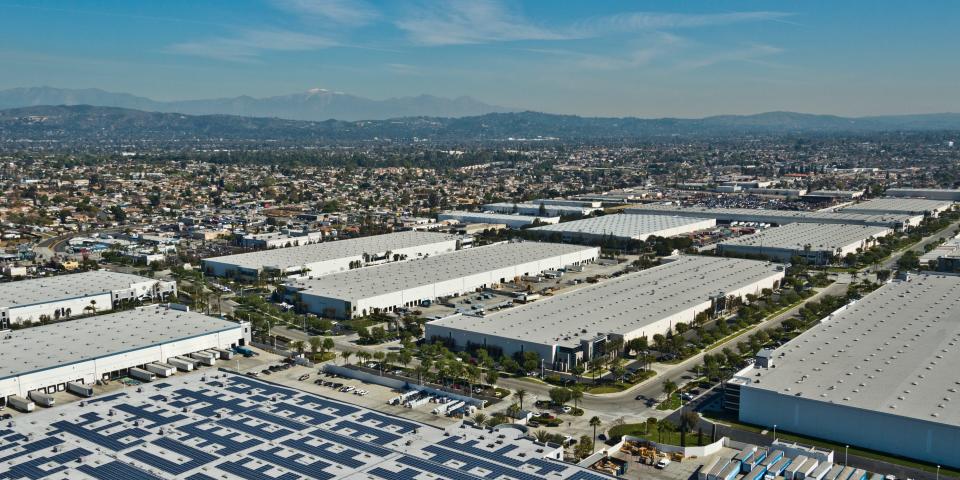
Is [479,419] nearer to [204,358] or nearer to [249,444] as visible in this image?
[249,444]

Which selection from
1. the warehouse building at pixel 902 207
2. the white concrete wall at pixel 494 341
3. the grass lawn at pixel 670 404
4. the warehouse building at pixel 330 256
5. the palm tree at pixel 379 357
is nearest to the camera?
the grass lawn at pixel 670 404

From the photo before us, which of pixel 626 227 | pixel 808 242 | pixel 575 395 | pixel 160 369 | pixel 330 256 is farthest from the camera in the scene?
pixel 626 227

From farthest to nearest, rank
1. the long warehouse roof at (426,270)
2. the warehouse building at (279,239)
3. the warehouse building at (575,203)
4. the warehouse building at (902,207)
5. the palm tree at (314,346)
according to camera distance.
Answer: the warehouse building at (575,203), the warehouse building at (902,207), the warehouse building at (279,239), the long warehouse roof at (426,270), the palm tree at (314,346)

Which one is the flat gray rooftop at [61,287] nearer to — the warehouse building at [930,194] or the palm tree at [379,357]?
the palm tree at [379,357]

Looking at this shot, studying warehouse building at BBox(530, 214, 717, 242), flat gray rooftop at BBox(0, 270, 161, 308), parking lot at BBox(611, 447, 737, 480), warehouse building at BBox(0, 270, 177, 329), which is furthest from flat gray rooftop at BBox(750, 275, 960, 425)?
flat gray rooftop at BBox(0, 270, 161, 308)

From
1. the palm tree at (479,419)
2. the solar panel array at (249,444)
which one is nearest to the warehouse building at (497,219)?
the palm tree at (479,419)

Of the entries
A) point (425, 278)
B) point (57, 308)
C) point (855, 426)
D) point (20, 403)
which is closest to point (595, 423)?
point (855, 426)

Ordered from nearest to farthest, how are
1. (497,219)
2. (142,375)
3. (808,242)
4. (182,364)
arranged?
(142,375) → (182,364) → (808,242) → (497,219)
